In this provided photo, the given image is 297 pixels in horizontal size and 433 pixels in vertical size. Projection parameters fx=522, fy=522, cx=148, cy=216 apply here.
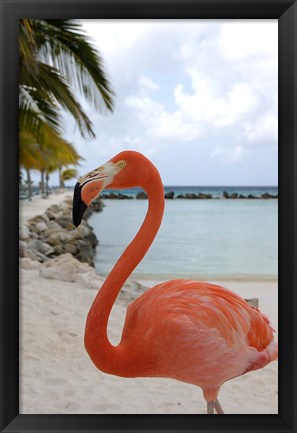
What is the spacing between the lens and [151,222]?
1.77 m

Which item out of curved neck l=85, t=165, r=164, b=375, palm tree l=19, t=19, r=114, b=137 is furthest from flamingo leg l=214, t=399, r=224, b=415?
palm tree l=19, t=19, r=114, b=137

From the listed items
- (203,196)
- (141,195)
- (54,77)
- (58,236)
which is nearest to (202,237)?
(203,196)

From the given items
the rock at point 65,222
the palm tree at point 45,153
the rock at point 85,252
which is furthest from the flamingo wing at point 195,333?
the palm tree at point 45,153

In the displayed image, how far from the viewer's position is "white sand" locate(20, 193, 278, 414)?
182 cm

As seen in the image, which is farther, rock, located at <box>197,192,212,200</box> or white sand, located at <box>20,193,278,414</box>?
rock, located at <box>197,192,212,200</box>

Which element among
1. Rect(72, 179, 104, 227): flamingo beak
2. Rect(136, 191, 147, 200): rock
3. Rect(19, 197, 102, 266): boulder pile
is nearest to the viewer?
Rect(72, 179, 104, 227): flamingo beak

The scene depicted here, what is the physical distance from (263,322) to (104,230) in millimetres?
654

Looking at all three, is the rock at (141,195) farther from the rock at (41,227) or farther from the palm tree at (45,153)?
the rock at (41,227)

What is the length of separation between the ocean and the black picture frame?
112 mm

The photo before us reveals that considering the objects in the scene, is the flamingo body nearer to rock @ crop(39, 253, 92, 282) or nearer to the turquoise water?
the turquoise water

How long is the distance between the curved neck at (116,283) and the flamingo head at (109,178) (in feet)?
0.16

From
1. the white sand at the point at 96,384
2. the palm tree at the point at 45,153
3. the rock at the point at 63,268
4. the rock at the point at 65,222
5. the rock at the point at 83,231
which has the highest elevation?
the palm tree at the point at 45,153

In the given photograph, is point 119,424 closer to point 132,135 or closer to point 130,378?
point 130,378

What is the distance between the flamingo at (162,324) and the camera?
5.49ft
